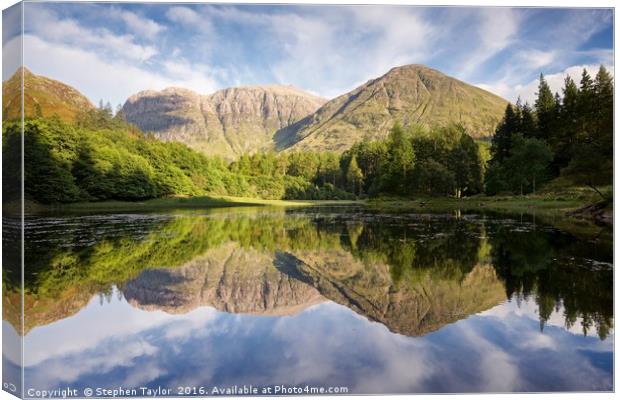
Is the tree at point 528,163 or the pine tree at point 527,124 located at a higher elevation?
the pine tree at point 527,124

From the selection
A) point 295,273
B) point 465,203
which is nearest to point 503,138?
point 465,203

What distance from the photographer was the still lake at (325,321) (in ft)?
17.2

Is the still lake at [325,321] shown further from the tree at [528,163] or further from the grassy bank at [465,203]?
the tree at [528,163]

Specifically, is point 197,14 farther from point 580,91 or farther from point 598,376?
point 580,91

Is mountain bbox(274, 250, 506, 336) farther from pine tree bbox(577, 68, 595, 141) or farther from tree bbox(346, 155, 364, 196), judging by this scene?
tree bbox(346, 155, 364, 196)

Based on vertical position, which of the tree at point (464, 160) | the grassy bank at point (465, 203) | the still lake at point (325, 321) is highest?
the tree at point (464, 160)

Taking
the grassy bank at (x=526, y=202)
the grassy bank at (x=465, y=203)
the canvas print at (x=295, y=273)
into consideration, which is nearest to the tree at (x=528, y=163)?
the grassy bank at (x=526, y=202)

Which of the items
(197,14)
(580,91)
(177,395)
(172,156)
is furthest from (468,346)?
(172,156)

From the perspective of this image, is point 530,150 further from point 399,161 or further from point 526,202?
point 399,161

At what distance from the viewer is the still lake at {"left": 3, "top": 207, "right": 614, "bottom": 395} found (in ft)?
17.2

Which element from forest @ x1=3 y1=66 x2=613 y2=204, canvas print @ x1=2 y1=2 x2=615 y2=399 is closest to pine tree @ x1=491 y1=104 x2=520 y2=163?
forest @ x1=3 y1=66 x2=613 y2=204

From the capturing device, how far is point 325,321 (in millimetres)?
6770

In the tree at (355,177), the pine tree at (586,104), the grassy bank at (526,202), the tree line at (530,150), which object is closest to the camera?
the pine tree at (586,104)

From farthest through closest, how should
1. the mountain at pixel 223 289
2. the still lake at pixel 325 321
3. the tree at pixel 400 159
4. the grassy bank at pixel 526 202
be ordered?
the tree at pixel 400 159 < the grassy bank at pixel 526 202 < the mountain at pixel 223 289 < the still lake at pixel 325 321
